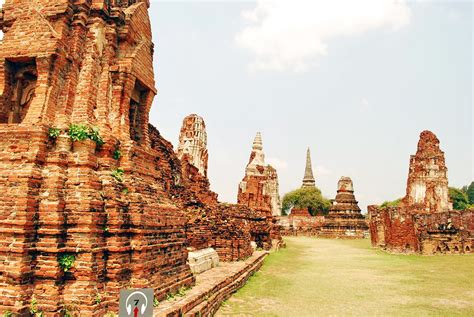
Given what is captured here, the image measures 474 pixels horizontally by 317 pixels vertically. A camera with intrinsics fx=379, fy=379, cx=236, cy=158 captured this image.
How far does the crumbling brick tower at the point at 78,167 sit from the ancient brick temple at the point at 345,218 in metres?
29.4

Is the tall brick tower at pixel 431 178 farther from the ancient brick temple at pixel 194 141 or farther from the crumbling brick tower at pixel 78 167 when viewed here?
→ the crumbling brick tower at pixel 78 167

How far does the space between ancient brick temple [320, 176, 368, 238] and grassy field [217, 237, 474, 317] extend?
820 inches

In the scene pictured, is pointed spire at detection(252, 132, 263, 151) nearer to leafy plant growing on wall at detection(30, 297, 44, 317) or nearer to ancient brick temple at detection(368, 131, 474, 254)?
ancient brick temple at detection(368, 131, 474, 254)

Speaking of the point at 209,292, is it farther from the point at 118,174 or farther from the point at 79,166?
the point at 79,166

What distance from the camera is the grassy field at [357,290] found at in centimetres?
657

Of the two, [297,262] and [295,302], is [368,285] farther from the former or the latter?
[297,262]

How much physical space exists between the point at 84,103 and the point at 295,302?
5150mm

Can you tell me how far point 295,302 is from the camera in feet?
23.5

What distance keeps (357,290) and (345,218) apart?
2700cm

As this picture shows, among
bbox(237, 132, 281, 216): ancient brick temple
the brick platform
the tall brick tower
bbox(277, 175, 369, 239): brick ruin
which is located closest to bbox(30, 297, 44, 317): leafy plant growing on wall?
the brick platform

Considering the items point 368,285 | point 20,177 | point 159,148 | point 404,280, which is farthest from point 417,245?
point 20,177

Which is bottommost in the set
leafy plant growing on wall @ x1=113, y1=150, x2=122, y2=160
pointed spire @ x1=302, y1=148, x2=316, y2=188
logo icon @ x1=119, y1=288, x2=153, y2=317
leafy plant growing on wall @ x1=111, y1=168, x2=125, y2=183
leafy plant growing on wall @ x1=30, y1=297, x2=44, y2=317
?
leafy plant growing on wall @ x1=30, y1=297, x2=44, y2=317

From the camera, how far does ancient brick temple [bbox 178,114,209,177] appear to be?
49.6 feet

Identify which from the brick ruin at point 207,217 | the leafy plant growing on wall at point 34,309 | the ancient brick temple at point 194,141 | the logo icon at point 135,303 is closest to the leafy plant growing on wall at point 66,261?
the leafy plant growing on wall at point 34,309
